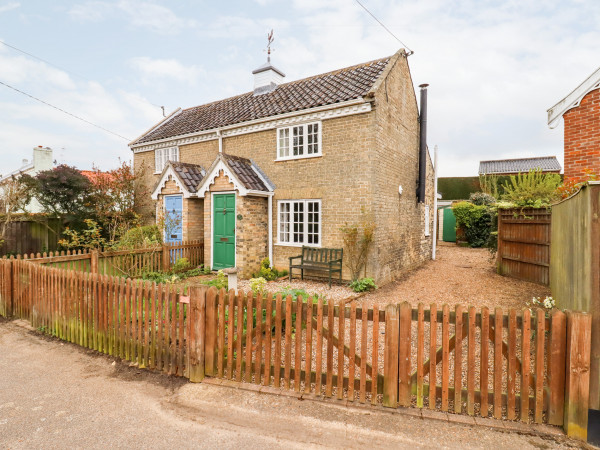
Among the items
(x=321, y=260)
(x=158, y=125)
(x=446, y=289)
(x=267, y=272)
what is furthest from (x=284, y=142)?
(x=158, y=125)

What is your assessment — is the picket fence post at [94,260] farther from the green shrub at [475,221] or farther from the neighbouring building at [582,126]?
the green shrub at [475,221]

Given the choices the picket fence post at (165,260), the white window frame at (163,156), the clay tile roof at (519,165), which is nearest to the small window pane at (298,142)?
the picket fence post at (165,260)

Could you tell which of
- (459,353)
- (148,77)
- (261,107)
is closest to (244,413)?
(459,353)

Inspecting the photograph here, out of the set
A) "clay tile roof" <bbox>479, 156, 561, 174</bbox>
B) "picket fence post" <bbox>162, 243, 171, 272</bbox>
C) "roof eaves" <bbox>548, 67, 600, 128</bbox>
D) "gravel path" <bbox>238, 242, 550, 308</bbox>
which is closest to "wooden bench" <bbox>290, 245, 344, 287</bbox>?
"gravel path" <bbox>238, 242, 550, 308</bbox>

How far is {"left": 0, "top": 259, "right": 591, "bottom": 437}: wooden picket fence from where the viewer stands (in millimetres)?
3221

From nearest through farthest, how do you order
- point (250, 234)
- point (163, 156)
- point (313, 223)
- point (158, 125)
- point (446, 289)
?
point (446, 289) < point (313, 223) < point (250, 234) < point (163, 156) < point (158, 125)

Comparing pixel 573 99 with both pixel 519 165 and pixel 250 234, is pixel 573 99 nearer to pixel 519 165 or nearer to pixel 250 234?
pixel 250 234

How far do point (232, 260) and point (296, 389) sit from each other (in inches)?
315

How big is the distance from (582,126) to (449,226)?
15.7 metres

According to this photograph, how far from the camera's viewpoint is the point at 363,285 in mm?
9430

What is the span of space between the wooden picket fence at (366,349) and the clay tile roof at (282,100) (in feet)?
26.0

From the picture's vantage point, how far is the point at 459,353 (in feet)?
11.4

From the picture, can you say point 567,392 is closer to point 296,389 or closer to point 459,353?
point 459,353

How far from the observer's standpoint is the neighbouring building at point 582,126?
302 inches
